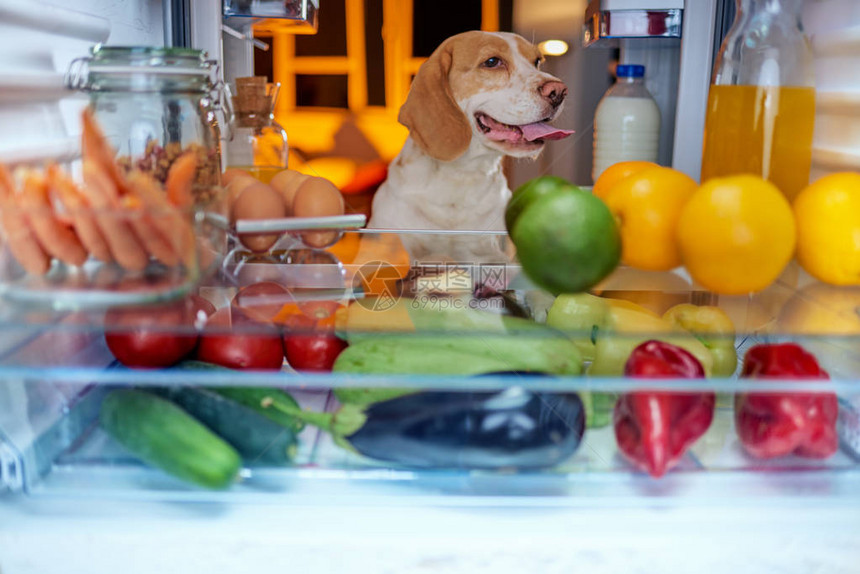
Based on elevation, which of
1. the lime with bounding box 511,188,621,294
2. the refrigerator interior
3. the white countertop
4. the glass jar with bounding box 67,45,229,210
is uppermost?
the glass jar with bounding box 67,45,229,210

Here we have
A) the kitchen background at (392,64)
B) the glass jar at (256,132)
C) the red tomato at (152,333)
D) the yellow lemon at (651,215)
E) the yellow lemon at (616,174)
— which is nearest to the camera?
the red tomato at (152,333)

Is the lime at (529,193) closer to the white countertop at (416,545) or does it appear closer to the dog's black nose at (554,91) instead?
the white countertop at (416,545)

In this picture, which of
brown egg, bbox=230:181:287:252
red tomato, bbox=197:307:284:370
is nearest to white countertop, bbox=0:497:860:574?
red tomato, bbox=197:307:284:370

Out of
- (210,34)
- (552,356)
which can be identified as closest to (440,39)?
(210,34)

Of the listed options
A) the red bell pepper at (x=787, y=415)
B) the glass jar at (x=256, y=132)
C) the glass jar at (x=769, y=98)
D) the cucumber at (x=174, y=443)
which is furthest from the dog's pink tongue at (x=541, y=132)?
the cucumber at (x=174, y=443)

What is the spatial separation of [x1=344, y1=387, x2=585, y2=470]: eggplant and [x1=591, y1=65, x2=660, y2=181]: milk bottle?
915mm

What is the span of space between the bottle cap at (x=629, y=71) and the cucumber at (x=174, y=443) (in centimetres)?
106

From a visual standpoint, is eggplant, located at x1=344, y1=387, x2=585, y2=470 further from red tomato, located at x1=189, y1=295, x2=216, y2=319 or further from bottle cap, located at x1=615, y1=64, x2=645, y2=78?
bottle cap, located at x1=615, y1=64, x2=645, y2=78

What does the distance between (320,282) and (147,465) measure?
205 mm

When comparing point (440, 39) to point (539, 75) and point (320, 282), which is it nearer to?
point (539, 75)

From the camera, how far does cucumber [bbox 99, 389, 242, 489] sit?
1.67ft

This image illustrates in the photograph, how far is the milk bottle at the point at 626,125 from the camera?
137 cm

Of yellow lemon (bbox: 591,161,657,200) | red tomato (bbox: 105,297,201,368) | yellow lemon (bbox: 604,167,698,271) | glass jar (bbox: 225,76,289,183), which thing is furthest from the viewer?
glass jar (bbox: 225,76,289,183)

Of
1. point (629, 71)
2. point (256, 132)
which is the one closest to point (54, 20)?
point (256, 132)
